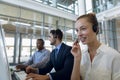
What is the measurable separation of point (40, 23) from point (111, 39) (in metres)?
4.88

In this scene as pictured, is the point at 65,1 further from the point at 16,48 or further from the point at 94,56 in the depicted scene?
the point at 94,56

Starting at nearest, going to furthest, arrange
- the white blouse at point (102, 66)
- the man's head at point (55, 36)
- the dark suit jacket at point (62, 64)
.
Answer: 1. the white blouse at point (102, 66)
2. the dark suit jacket at point (62, 64)
3. the man's head at point (55, 36)

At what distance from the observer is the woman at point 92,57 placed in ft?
3.20

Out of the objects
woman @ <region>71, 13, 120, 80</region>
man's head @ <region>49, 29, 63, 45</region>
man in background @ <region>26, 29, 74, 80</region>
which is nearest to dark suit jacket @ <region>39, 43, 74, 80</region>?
man in background @ <region>26, 29, 74, 80</region>

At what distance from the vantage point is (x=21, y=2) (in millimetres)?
6324

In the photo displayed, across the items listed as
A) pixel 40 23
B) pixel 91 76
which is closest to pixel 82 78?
pixel 91 76

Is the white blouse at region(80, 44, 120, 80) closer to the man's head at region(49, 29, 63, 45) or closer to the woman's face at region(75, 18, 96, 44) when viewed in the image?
the woman's face at region(75, 18, 96, 44)

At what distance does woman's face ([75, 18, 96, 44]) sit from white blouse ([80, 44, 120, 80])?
0.10m

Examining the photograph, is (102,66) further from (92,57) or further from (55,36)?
(55,36)

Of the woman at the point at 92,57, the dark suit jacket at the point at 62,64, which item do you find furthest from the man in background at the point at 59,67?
the woman at the point at 92,57

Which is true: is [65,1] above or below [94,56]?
above

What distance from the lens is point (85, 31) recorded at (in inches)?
41.7

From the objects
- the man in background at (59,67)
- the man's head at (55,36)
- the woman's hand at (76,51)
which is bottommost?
the man in background at (59,67)

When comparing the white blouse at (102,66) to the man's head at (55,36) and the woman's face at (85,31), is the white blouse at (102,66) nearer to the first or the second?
the woman's face at (85,31)
